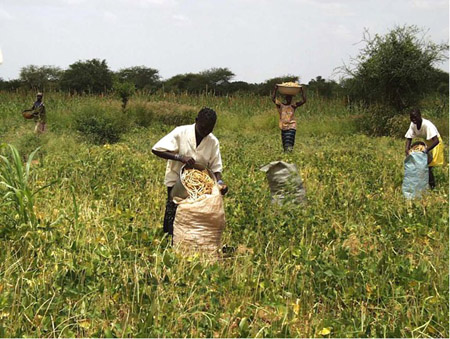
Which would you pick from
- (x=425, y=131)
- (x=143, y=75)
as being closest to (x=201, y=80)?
(x=143, y=75)

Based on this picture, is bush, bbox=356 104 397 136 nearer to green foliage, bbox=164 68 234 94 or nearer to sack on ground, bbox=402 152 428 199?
sack on ground, bbox=402 152 428 199

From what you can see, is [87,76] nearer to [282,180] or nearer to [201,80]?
[201,80]

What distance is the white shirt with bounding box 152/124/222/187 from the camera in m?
4.22

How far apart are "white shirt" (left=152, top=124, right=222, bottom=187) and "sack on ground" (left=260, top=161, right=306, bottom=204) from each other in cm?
120

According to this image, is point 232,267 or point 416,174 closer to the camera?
point 232,267

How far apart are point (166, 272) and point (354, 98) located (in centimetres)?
1942

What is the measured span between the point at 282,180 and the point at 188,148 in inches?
63.0

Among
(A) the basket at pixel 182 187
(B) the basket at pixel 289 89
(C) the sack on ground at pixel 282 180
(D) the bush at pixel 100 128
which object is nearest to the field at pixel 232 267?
(C) the sack on ground at pixel 282 180

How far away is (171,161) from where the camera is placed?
174 inches

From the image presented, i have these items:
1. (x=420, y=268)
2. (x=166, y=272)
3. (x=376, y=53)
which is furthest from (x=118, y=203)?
(x=376, y=53)

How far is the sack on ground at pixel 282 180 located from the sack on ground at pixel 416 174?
1658mm

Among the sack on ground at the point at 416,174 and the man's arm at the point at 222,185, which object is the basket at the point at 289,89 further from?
the man's arm at the point at 222,185

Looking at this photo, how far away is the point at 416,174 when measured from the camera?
21.3 ft

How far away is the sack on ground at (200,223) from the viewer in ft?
13.1
